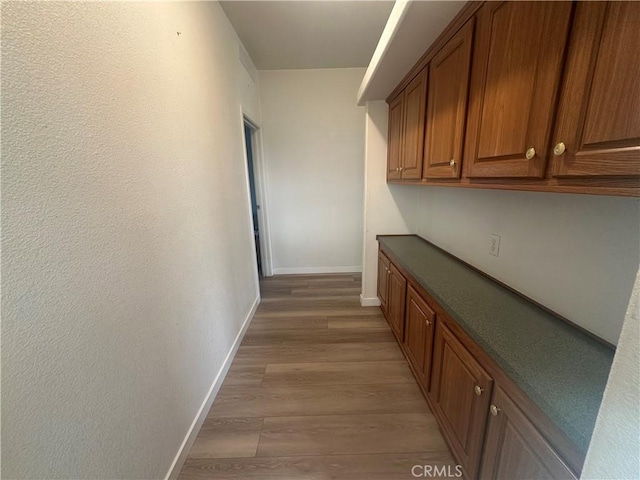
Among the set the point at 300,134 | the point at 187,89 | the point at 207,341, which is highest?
the point at 300,134

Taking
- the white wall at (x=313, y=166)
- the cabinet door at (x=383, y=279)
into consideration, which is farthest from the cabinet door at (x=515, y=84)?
the white wall at (x=313, y=166)

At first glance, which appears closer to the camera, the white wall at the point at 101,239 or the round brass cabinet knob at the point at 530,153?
the white wall at the point at 101,239

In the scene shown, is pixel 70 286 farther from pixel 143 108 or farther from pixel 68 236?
pixel 143 108

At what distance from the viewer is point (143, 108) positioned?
1038mm

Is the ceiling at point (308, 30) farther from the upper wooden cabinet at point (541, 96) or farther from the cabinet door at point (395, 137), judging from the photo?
the upper wooden cabinet at point (541, 96)

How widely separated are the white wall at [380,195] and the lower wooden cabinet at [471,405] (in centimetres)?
91

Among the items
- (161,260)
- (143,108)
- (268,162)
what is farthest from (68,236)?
(268,162)

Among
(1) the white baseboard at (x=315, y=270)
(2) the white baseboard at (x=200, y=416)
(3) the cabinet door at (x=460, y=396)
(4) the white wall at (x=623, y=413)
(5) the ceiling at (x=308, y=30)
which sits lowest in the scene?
(2) the white baseboard at (x=200, y=416)

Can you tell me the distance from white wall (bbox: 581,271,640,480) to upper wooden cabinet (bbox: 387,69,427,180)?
58.0 inches

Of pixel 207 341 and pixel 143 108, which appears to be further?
pixel 207 341

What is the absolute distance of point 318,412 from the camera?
5.01ft

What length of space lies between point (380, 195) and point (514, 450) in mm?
2097

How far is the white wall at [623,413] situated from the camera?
375 mm

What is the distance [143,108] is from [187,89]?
496mm
